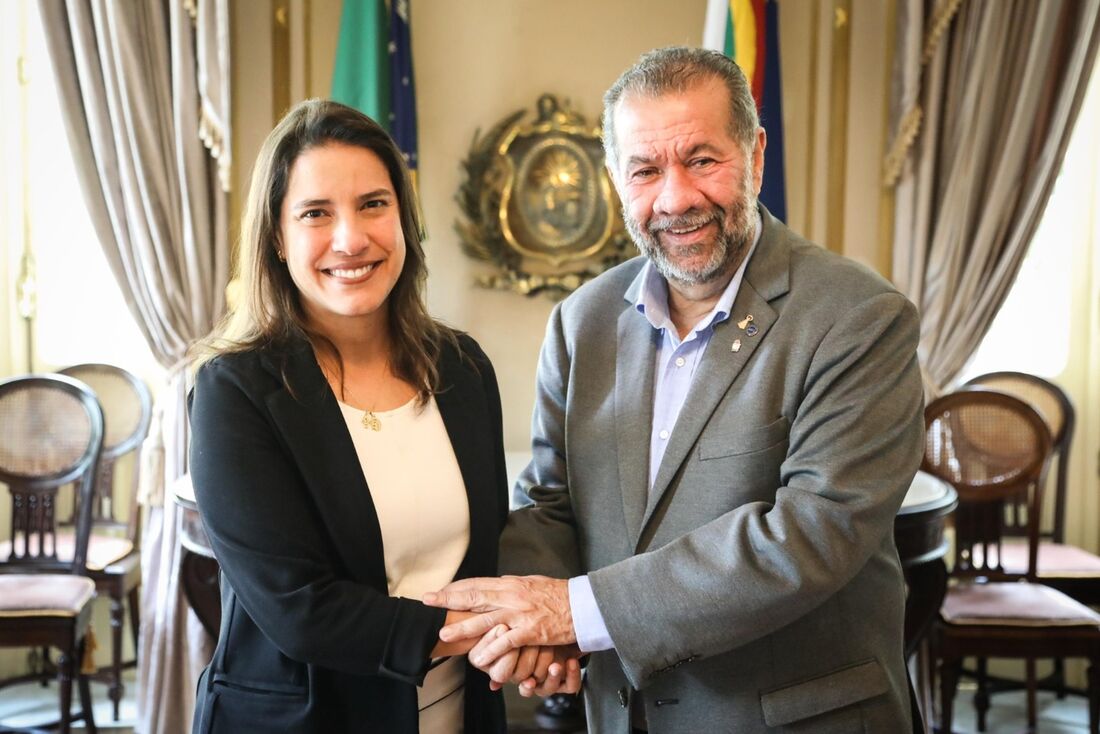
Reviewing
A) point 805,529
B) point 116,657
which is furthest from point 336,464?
point 116,657

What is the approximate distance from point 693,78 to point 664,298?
1.20 ft

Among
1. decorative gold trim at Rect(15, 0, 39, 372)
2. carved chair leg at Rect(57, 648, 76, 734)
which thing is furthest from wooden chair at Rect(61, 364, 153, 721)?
carved chair leg at Rect(57, 648, 76, 734)

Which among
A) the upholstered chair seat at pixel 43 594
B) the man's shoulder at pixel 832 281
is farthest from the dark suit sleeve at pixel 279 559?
the upholstered chair seat at pixel 43 594

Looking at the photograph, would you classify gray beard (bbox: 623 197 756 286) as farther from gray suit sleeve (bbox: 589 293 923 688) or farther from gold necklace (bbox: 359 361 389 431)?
gold necklace (bbox: 359 361 389 431)

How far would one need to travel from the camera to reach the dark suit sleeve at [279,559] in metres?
1.51

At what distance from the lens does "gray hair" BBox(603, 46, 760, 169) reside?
1700 mm

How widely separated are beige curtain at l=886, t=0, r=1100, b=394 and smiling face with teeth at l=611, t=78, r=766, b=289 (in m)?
2.79

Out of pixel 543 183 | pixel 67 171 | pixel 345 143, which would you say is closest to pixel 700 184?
pixel 345 143

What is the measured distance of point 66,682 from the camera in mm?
3373

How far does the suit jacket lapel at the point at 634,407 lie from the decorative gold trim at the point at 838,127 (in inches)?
111

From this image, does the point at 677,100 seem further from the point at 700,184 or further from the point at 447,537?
the point at 447,537

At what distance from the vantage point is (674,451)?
1.63m

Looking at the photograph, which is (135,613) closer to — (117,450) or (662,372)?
(117,450)

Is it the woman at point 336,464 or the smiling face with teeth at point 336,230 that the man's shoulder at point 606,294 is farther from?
the smiling face with teeth at point 336,230
